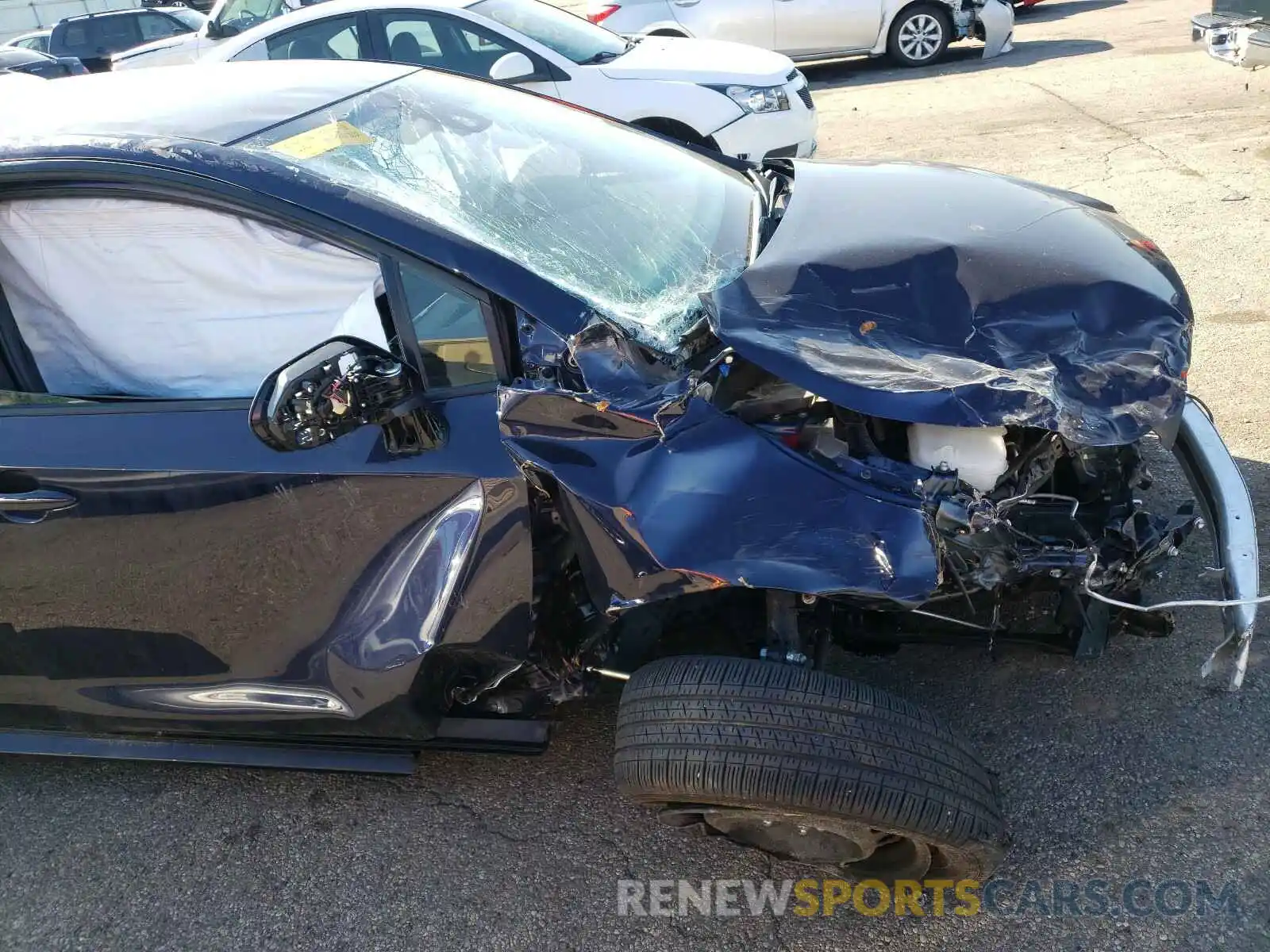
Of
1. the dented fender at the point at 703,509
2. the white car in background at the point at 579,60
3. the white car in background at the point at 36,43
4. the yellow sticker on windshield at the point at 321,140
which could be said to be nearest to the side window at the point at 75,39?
the white car in background at the point at 36,43

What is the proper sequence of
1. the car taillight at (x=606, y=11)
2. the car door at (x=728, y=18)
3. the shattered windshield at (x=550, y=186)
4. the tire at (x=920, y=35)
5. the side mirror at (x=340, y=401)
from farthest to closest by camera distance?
the tire at (x=920, y=35)
the car door at (x=728, y=18)
the car taillight at (x=606, y=11)
the shattered windshield at (x=550, y=186)
the side mirror at (x=340, y=401)

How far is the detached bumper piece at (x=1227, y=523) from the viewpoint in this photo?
2189 millimetres

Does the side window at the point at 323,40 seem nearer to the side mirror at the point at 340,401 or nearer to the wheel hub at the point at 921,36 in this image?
the side mirror at the point at 340,401

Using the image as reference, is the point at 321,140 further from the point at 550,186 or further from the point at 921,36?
the point at 921,36

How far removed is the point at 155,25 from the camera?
17.0m

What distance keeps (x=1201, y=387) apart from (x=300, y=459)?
3.39 meters

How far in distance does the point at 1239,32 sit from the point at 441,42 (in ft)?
17.3

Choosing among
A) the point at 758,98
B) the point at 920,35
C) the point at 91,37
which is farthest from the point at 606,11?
the point at 91,37

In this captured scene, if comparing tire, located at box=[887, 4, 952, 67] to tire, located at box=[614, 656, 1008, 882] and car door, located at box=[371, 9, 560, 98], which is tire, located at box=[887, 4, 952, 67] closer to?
car door, located at box=[371, 9, 560, 98]

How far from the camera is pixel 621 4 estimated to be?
393 inches

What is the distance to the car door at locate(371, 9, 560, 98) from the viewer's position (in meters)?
6.89

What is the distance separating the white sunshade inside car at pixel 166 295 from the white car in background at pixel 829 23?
8.56 m

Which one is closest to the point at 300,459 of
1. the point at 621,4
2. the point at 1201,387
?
the point at 1201,387

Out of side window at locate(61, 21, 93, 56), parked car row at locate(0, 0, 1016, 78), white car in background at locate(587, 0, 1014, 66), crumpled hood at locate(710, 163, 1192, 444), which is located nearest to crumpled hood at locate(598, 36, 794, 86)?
parked car row at locate(0, 0, 1016, 78)
